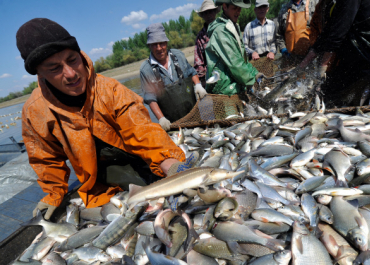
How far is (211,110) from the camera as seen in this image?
4.20 meters

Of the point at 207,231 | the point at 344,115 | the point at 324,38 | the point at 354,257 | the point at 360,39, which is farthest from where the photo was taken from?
the point at 324,38

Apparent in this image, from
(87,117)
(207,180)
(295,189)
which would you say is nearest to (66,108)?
(87,117)

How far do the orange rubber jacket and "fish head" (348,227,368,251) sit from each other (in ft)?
4.93

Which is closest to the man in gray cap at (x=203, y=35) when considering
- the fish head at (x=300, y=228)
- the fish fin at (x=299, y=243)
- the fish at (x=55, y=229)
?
the fish at (x=55, y=229)

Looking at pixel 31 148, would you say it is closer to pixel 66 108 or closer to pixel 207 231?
pixel 66 108

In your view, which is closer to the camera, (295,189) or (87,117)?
(295,189)

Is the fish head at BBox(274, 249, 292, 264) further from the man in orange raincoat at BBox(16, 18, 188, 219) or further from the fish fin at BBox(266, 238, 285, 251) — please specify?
the man in orange raincoat at BBox(16, 18, 188, 219)

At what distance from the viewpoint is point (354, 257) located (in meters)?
1.38

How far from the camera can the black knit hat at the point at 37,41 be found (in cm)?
166

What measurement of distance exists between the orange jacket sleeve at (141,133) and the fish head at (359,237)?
4.88 ft

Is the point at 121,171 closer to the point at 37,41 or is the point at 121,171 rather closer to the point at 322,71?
the point at 37,41

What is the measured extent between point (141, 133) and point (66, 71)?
86cm

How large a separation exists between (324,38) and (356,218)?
3529 mm

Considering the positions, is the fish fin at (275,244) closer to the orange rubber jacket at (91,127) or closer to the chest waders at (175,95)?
the orange rubber jacket at (91,127)
